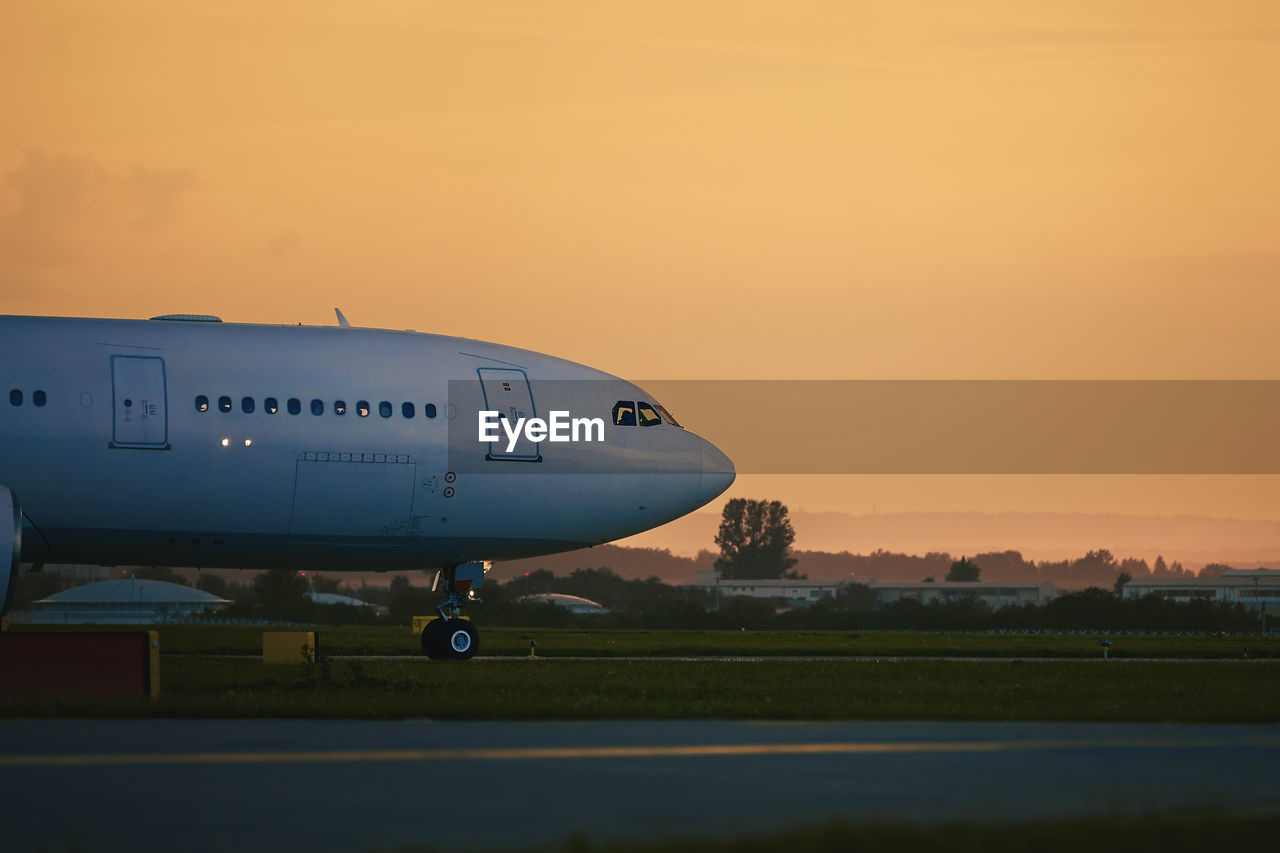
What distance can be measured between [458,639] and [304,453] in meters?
6.17

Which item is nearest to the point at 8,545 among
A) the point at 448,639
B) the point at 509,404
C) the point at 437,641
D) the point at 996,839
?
the point at 437,641

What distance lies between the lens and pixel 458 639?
35.6 meters

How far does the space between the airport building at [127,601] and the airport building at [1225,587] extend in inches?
3721

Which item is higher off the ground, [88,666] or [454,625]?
[454,625]

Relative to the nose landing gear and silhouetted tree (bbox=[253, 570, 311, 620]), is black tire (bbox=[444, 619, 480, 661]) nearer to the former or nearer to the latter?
the nose landing gear

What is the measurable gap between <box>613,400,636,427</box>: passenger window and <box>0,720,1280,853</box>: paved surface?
55.1 feet

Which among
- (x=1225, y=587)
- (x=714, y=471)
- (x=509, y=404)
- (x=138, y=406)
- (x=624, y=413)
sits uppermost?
(x=509, y=404)

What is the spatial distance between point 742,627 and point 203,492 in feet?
256

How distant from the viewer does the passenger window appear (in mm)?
35906

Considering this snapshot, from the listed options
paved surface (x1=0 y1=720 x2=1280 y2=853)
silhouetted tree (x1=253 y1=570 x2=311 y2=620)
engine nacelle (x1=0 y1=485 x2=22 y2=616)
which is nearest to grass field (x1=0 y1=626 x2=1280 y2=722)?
paved surface (x1=0 y1=720 x2=1280 y2=853)

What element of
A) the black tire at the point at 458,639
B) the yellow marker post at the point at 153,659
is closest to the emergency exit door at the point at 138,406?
the yellow marker post at the point at 153,659

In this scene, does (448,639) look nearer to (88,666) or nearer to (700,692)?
(700,692)

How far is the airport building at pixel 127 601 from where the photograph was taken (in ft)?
440

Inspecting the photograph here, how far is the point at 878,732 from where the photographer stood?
737 inches
